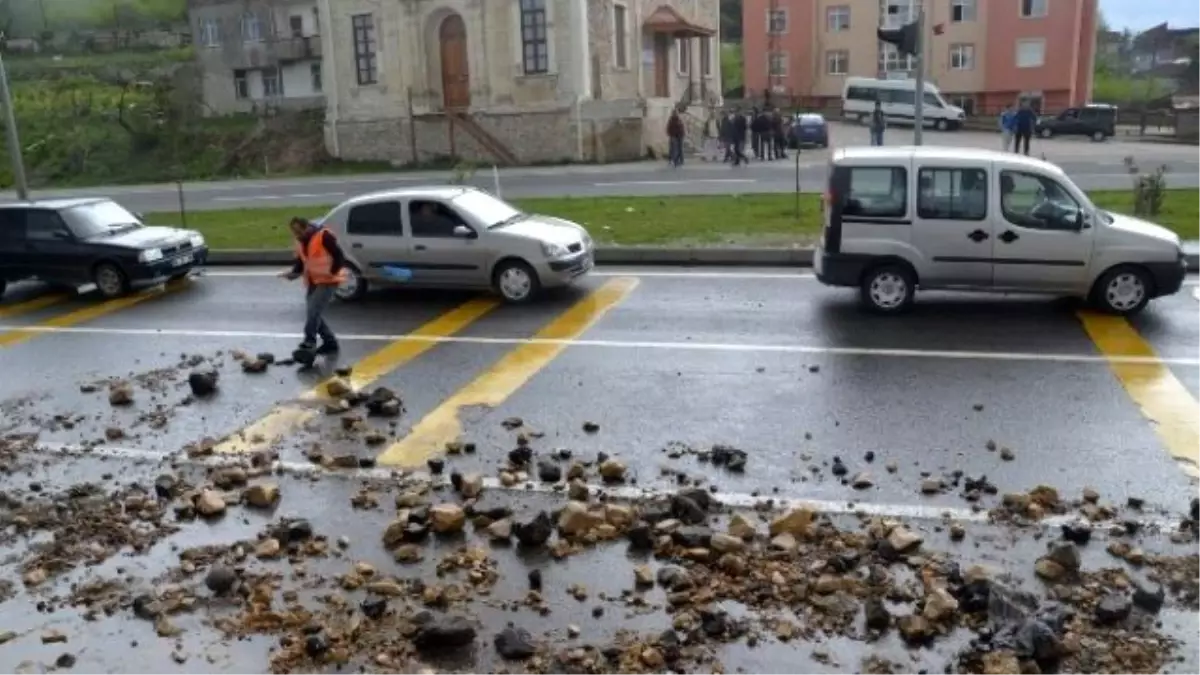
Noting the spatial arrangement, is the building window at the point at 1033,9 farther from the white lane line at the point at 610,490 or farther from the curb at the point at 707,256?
the white lane line at the point at 610,490

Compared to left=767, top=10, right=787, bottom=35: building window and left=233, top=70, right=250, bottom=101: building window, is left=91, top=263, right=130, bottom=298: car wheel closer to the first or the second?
left=233, top=70, right=250, bottom=101: building window

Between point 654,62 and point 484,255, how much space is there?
108 feet

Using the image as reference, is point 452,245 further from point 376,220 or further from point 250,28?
point 250,28

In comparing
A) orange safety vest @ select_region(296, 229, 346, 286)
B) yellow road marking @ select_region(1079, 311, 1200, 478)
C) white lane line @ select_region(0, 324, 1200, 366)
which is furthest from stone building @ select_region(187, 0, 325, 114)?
yellow road marking @ select_region(1079, 311, 1200, 478)

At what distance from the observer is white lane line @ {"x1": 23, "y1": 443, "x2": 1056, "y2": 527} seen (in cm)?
707

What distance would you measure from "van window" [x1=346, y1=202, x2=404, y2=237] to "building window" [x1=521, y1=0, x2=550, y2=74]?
2709 cm

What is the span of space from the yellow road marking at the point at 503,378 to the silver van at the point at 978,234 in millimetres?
3130

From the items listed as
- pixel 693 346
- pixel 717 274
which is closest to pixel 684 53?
pixel 717 274

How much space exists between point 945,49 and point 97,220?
5421 centimetres

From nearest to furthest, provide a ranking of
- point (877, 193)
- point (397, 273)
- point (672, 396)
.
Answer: point (672, 396) < point (877, 193) < point (397, 273)

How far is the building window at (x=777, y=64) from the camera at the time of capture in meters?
65.5

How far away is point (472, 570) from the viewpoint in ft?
21.5

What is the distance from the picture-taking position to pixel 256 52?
6125 centimetres

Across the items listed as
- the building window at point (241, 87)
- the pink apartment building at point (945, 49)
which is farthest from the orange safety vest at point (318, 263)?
the building window at point (241, 87)
